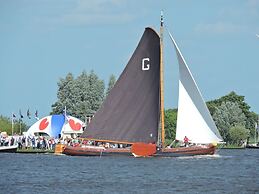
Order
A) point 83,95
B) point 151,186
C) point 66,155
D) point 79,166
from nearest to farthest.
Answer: point 151,186, point 79,166, point 66,155, point 83,95

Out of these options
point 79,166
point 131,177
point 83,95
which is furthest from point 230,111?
point 131,177

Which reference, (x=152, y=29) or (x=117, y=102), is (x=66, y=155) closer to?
(x=117, y=102)

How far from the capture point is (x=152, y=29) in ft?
271

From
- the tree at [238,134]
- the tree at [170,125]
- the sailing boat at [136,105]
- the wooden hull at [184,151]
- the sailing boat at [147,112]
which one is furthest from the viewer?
the tree at [170,125]

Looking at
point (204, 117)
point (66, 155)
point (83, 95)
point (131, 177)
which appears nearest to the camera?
point (131, 177)

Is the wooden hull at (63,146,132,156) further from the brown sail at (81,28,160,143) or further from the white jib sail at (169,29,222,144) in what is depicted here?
the white jib sail at (169,29,222,144)

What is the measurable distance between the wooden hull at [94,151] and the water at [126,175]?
118 cm

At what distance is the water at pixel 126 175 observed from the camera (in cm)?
5228

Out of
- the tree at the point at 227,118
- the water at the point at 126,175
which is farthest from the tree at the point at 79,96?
the water at the point at 126,175

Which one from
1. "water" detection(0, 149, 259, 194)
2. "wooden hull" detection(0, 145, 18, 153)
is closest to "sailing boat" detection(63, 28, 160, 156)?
"water" detection(0, 149, 259, 194)

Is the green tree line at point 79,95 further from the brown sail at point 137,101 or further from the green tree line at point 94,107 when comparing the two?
the brown sail at point 137,101

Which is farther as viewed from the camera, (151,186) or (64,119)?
(64,119)

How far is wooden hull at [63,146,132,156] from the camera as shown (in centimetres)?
8462

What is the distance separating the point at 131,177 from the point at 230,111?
374ft
